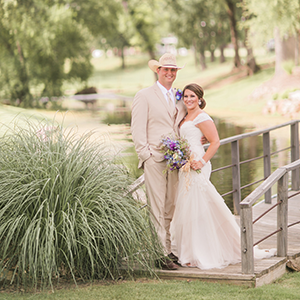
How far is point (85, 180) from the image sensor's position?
421 centimetres

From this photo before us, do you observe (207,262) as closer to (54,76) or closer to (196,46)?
(54,76)

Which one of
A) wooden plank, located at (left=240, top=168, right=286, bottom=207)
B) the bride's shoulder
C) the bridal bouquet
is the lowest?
wooden plank, located at (left=240, top=168, right=286, bottom=207)

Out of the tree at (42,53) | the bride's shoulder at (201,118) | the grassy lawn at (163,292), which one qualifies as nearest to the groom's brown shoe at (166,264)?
the grassy lawn at (163,292)

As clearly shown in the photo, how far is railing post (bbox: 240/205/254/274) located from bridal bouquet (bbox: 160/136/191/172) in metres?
0.74

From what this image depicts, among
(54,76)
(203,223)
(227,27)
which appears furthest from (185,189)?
(227,27)

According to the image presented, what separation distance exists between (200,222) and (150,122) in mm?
1057

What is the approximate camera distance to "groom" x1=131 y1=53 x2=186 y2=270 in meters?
4.45

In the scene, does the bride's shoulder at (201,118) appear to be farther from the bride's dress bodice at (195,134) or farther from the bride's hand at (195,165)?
the bride's hand at (195,165)

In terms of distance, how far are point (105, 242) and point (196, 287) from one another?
2.77 ft

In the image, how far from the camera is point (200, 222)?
4586mm

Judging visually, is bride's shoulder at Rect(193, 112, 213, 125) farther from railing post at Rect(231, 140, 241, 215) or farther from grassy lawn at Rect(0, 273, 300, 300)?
railing post at Rect(231, 140, 241, 215)

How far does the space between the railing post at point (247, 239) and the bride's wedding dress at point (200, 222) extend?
1.40ft

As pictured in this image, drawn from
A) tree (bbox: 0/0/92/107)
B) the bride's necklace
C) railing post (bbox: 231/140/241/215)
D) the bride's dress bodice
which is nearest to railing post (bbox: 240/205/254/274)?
the bride's dress bodice

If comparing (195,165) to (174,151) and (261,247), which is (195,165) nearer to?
(174,151)
